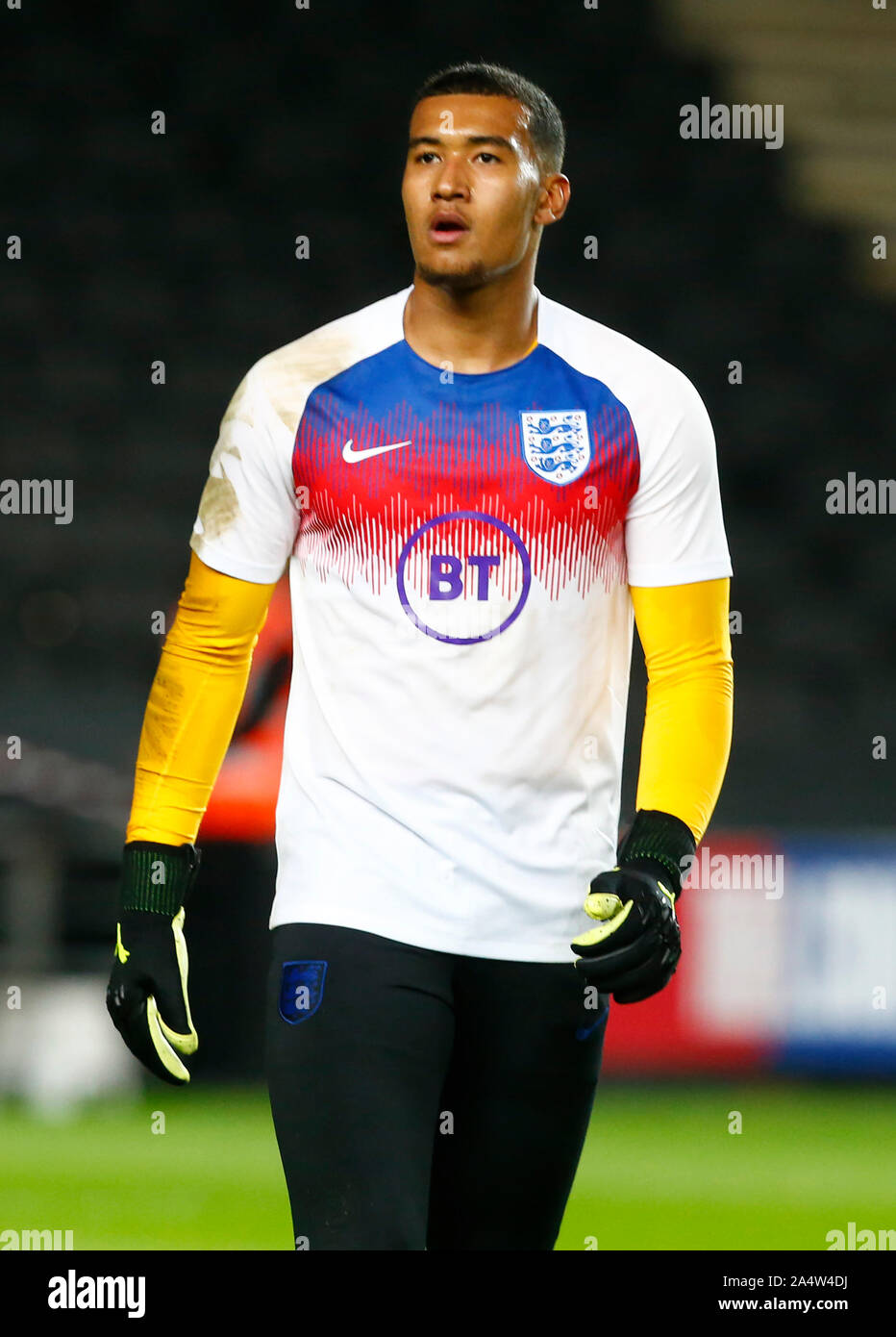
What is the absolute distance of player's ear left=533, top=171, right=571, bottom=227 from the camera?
9.59ft

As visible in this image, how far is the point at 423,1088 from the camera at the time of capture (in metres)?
2.59

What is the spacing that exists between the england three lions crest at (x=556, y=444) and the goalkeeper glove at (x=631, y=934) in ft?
1.73

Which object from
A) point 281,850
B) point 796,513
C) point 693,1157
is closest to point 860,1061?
point 693,1157

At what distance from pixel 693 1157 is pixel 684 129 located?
20.0ft

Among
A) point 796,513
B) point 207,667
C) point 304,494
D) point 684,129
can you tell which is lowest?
point 207,667

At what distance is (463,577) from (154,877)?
592 mm

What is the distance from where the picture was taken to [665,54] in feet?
34.4

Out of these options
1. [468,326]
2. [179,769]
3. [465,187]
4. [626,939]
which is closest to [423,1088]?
[626,939]

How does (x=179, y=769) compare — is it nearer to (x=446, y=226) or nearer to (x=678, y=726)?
(x=678, y=726)

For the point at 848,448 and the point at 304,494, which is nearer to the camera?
the point at 304,494

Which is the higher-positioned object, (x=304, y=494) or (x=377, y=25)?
(x=377, y=25)

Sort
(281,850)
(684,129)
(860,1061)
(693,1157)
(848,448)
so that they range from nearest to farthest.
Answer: (281,850) < (693,1157) < (860,1061) < (848,448) < (684,129)

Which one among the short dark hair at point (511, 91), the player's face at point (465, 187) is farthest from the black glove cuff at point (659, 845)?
the short dark hair at point (511, 91)
